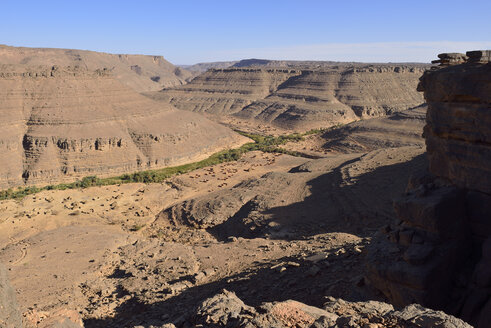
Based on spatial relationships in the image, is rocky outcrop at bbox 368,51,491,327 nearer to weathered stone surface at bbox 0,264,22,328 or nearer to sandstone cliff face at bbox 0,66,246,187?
weathered stone surface at bbox 0,264,22,328

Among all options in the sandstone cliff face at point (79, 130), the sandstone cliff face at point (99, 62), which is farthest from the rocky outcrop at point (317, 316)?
the sandstone cliff face at point (99, 62)

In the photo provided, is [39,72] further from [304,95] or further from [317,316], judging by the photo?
[304,95]

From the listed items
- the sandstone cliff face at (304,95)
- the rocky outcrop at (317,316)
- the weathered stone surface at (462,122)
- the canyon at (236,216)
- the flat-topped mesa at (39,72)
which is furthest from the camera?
the sandstone cliff face at (304,95)

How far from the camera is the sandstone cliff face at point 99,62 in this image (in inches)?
5261

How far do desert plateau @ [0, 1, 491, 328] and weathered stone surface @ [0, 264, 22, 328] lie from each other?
6cm

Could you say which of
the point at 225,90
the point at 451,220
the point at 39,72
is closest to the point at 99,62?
the point at 225,90

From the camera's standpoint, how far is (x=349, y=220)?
24516 mm

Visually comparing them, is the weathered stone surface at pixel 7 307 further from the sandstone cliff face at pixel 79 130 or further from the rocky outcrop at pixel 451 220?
the sandstone cliff face at pixel 79 130

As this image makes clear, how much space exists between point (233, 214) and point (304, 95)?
3000 inches

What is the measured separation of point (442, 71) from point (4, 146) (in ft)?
158

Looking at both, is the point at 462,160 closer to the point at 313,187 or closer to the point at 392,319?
the point at 392,319

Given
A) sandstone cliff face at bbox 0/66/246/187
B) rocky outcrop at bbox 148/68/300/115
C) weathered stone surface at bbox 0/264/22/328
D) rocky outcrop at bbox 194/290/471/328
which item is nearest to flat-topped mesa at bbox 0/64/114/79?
sandstone cliff face at bbox 0/66/246/187

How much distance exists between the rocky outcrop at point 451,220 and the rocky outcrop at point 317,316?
1.95 m

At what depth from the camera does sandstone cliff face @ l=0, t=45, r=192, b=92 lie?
134 meters
